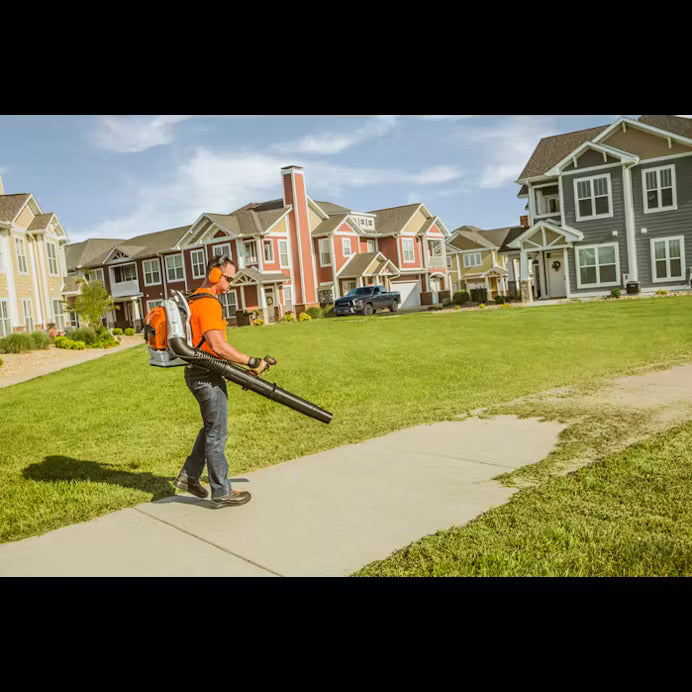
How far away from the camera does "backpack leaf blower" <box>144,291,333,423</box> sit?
14.2 feet

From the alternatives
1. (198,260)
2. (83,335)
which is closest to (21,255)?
(83,335)

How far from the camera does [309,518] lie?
183 inches

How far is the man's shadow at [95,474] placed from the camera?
550cm

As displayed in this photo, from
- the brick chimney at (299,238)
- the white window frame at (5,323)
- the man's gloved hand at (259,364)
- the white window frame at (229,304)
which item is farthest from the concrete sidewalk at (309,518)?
the white window frame at (5,323)

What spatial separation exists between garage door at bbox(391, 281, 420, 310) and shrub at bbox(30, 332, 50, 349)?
337 centimetres

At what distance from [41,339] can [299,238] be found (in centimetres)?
260

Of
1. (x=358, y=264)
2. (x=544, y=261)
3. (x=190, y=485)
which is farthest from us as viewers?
(x=544, y=261)

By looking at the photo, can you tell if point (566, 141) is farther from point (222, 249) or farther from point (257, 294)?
point (222, 249)

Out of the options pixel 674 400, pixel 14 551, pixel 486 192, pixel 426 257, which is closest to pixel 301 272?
pixel 426 257

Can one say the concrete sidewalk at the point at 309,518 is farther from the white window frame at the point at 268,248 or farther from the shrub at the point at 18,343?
the shrub at the point at 18,343

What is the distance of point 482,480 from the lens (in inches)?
205

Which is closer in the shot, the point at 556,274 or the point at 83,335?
the point at 83,335

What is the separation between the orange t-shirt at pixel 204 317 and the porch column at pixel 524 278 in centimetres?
420

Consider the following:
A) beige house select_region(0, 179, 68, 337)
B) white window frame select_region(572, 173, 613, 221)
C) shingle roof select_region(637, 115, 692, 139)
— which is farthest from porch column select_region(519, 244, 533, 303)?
beige house select_region(0, 179, 68, 337)
